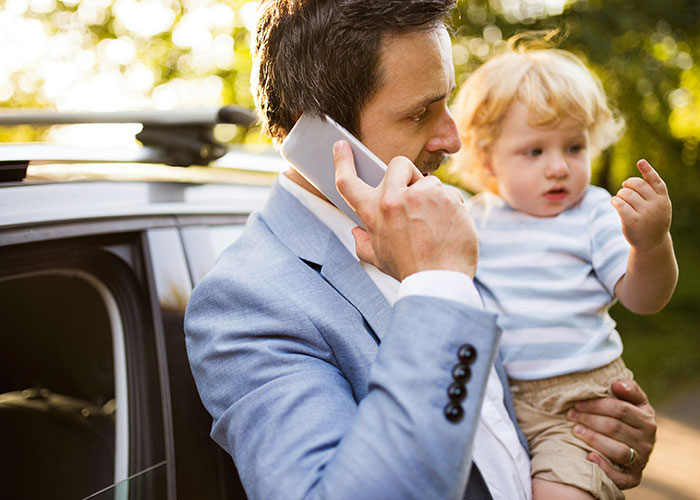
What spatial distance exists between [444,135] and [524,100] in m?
0.60

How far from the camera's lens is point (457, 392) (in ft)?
3.85

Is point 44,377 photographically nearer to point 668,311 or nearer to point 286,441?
point 286,441

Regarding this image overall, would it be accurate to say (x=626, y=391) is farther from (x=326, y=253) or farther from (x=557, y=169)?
(x=326, y=253)

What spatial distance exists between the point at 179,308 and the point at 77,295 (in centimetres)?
32

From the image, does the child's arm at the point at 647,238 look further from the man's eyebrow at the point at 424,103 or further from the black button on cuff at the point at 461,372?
the black button on cuff at the point at 461,372

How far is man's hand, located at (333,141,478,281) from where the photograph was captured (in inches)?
50.3

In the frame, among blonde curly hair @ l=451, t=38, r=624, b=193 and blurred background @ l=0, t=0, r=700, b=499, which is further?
blurred background @ l=0, t=0, r=700, b=499

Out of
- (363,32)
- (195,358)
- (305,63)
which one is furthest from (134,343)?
(363,32)

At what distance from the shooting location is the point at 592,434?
1.94 m

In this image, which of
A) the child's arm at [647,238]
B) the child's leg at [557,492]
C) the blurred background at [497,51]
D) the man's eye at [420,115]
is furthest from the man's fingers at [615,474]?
the blurred background at [497,51]

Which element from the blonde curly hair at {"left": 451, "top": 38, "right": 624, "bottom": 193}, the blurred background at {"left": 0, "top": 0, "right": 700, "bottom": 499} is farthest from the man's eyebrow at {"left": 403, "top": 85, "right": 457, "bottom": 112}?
the blurred background at {"left": 0, "top": 0, "right": 700, "bottom": 499}

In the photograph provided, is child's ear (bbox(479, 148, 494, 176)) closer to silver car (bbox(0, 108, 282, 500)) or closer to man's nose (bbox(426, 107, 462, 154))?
man's nose (bbox(426, 107, 462, 154))

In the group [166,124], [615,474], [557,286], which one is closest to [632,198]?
[557,286]

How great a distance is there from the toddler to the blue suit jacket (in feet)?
1.87
